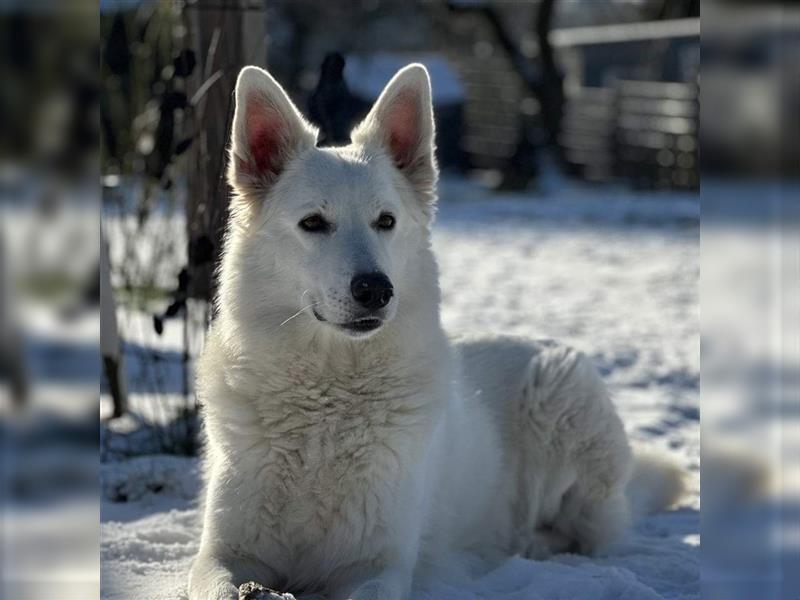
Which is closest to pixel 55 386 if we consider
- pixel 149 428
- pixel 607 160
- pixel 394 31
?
pixel 149 428

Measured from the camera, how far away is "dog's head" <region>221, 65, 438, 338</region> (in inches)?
123

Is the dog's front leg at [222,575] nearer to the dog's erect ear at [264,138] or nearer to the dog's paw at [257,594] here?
the dog's paw at [257,594]

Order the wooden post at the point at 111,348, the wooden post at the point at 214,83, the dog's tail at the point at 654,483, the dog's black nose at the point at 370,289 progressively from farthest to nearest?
1. the wooden post at the point at 111,348
2. the wooden post at the point at 214,83
3. the dog's tail at the point at 654,483
4. the dog's black nose at the point at 370,289

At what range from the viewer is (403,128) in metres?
3.60

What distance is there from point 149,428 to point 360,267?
7.65ft

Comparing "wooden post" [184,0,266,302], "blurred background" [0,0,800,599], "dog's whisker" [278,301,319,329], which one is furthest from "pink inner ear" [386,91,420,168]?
"wooden post" [184,0,266,302]

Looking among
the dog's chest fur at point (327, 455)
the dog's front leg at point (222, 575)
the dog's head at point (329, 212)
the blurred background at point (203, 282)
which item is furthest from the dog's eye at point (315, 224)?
the dog's front leg at point (222, 575)

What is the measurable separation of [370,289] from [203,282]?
2.29 meters

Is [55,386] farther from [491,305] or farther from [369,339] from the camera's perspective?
[491,305]

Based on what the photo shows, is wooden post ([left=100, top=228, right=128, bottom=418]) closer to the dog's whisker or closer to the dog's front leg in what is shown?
the dog's whisker

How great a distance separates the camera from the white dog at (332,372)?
10.2ft

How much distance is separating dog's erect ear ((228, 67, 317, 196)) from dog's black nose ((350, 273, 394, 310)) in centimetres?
63

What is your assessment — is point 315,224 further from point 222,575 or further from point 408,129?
point 222,575

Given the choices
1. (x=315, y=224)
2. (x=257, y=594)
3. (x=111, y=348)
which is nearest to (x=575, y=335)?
(x=111, y=348)
